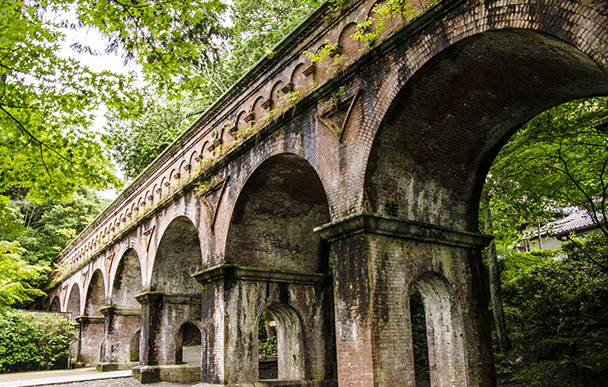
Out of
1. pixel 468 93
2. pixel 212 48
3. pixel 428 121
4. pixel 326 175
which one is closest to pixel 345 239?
pixel 326 175

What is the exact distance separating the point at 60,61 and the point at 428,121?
6099mm

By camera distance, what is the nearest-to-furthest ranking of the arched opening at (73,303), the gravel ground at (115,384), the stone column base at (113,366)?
the gravel ground at (115,384), the stone column base at (113,366), the arched opening at (73,303)

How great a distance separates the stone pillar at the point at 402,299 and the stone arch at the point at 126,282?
45.0ft

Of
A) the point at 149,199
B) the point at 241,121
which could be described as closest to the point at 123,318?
the point at 149,199

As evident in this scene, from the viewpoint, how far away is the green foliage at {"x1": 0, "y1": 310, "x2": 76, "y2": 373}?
70.5 ft

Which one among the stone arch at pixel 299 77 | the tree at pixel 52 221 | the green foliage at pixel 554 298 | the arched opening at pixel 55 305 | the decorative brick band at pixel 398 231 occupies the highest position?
the tree at pixel 52 221

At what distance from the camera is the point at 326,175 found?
7.91 metres

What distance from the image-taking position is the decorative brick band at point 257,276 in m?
10.6

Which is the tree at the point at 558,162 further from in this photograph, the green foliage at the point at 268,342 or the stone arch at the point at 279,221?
the green foliage at the point at 268,342

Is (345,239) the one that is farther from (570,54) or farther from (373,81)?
(570,54)

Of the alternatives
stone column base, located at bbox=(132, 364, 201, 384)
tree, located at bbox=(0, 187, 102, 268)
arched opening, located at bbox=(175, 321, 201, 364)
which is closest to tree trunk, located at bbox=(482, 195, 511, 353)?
stone column base, located at bbox=(132, 364, 201, 384)

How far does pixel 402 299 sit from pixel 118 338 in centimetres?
1499

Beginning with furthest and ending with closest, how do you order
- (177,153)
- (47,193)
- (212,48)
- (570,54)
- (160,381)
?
(177,153), (160,381), (212,48), (47,193), (570,54)

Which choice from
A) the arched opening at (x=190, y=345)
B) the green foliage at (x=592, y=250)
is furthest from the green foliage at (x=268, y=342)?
the green foliage at (x=592, y=250)
